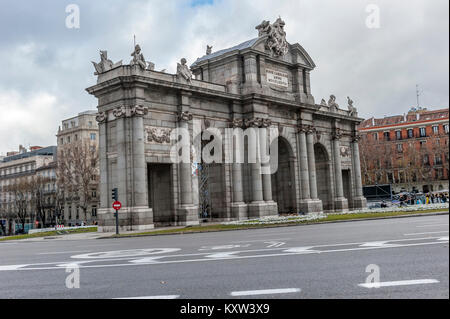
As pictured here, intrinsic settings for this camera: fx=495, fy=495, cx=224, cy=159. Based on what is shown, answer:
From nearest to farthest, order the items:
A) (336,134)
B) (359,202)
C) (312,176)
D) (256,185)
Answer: (256,185) → (312,176) → (336,134) → (359,202)

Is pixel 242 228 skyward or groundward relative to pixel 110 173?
groundward

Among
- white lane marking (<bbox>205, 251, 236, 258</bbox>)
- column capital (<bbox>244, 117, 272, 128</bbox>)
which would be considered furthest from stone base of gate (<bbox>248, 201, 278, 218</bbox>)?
white lane marking (<bbox>205, 251, 236, 258</bbox>)

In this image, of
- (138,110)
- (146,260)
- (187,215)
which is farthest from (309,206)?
(146,260)

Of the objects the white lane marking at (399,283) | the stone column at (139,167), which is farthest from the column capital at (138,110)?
the white lane marking at (399,283)

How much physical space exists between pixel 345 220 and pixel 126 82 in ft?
55.0

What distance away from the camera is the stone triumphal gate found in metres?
33.1

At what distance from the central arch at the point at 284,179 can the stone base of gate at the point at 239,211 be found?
23.3 ft

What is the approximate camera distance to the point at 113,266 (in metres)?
12.0

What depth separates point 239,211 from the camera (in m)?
38.4

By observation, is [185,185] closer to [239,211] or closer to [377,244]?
[239,211]

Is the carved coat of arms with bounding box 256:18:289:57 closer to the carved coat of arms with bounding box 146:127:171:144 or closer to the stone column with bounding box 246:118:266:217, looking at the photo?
the stone column with bounding box 246:118:266:217

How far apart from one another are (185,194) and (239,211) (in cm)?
516
